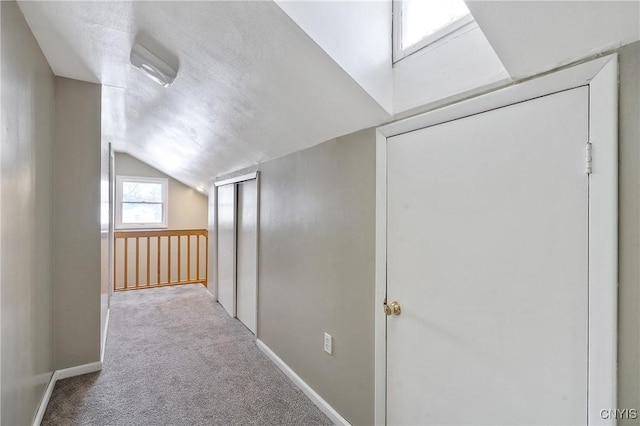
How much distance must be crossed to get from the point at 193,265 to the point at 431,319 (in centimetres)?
586

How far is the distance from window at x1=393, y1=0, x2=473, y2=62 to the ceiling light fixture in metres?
1.35

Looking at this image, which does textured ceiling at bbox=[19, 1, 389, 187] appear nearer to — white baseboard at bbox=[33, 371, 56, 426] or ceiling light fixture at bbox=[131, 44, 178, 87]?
Answer: ceiling light fixture at bbox=[131, 44, 178, 87]

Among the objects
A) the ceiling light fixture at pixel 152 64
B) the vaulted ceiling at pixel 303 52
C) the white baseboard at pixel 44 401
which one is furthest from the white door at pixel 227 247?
the ceiling light fixture at pixel 152 64

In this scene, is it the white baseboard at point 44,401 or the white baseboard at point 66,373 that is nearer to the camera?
the white baseboard at point 44,401

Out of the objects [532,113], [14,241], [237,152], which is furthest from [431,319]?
[237,152]

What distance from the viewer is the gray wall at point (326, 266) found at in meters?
1.74

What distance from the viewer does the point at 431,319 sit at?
139 cm

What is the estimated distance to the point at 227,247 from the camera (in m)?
4.15

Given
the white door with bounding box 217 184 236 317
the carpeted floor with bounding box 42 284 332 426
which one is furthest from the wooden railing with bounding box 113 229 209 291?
the carpeted floor with bounding box 42 284 332 426

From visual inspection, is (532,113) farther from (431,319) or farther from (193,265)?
(193,265)

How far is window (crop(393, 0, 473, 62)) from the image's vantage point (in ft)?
4.13

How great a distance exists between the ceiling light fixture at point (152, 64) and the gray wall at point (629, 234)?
2.11 m

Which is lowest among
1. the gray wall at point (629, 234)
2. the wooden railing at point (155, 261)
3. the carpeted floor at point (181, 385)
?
the carpeted floor at point (181, 385)

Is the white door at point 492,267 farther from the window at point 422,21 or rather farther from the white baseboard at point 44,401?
the white baseboard at point 44,401
